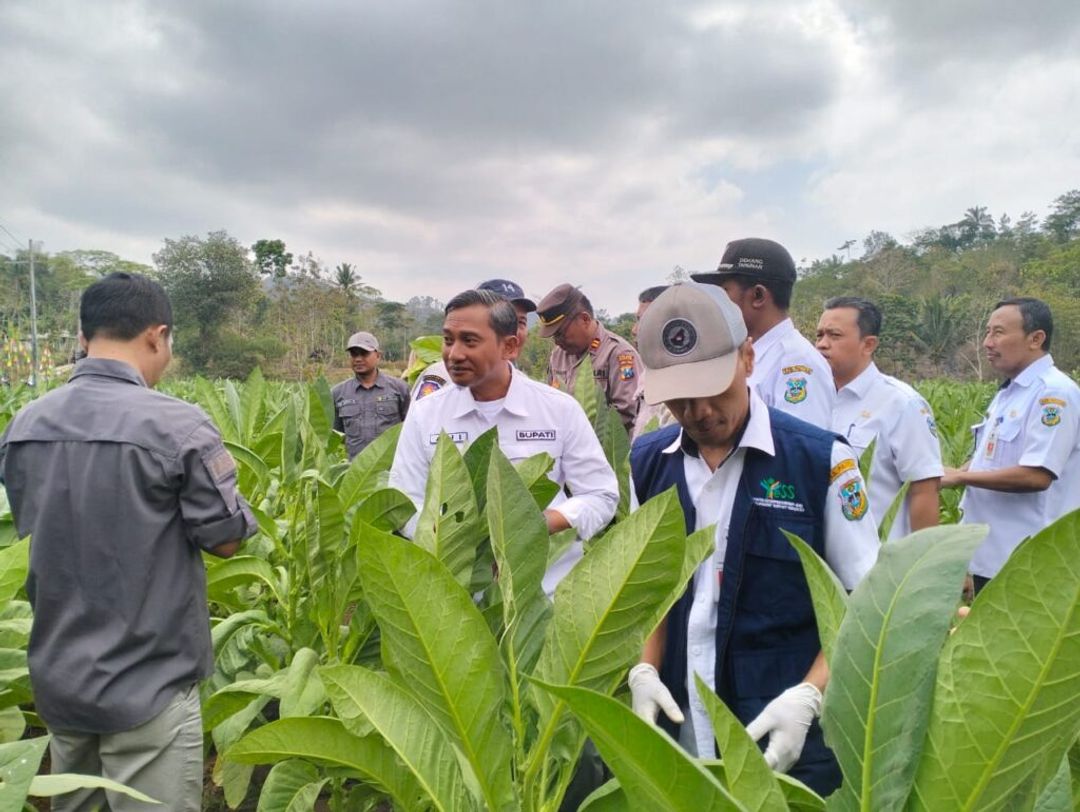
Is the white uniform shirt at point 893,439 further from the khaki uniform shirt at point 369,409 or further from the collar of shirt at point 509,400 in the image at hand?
the khaki uniform shirt at point 369,409

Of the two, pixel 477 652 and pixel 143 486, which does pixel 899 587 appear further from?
pixel 143 486

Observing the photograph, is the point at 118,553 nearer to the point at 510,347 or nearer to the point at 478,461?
the point at 478,461

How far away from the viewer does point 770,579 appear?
4.78 feet

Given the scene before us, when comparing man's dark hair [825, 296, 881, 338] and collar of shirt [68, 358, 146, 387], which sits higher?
man's dark hair [825, 296, 881, 338]

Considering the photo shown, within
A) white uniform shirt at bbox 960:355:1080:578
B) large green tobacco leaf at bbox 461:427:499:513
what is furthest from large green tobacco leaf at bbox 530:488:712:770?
white uniform shirt at bbox 960:355:1080:578

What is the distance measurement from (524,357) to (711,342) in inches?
1515

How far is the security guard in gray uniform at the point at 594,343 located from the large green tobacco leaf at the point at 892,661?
3543 millimetres

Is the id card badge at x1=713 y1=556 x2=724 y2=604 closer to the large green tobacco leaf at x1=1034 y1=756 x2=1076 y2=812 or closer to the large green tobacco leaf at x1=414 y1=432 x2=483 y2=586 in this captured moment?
the large green tobacco leaf at x1=414 y1=432 x2=483 y2=586

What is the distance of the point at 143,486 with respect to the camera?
186 centimetres

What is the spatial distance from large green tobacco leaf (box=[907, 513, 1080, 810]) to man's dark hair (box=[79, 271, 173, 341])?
2.04 metres

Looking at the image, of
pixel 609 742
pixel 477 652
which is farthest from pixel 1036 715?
pixel 477 652

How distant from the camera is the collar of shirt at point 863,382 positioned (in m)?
3.04

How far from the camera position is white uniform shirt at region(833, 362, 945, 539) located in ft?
9.37

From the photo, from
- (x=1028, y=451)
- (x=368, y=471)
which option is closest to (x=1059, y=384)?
(x=1028, y=451)
